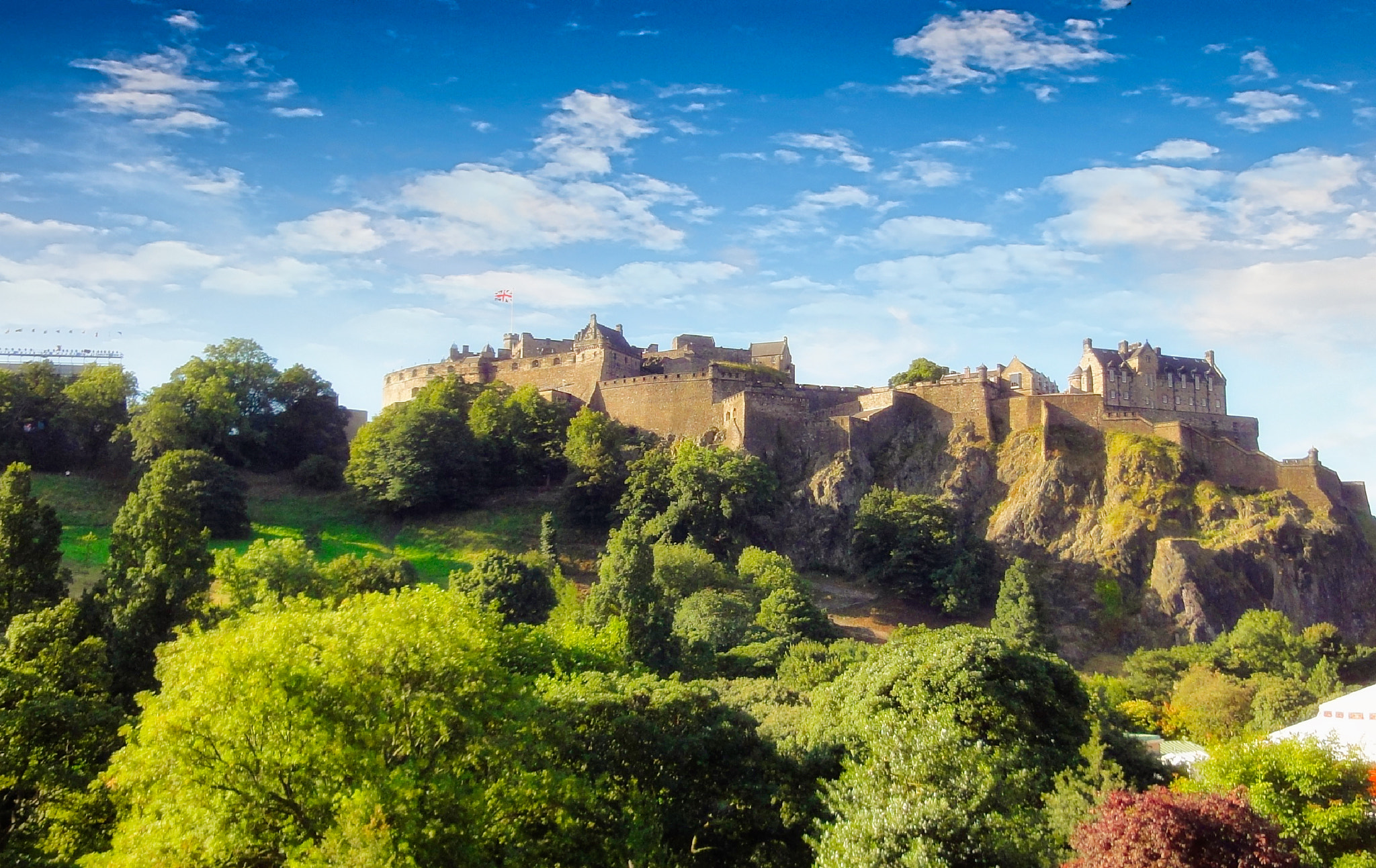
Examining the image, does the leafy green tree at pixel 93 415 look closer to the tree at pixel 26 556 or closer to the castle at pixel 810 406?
the castle at pixel 810 406

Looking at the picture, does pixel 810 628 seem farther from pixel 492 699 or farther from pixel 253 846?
pixel 253 846

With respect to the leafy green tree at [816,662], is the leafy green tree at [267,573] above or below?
above

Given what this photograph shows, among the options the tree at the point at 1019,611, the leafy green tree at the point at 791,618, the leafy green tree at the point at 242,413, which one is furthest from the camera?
the leafy green tree at the point at 242,413

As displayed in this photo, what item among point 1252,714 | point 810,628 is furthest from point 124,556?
point 1252,714

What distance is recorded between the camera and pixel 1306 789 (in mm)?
22344

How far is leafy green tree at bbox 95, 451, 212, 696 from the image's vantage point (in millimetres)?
35938

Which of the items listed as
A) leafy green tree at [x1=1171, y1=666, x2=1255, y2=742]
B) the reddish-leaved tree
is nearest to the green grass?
leafy green tree at [x1=1171, y1=666, x2=1255, y2=742]

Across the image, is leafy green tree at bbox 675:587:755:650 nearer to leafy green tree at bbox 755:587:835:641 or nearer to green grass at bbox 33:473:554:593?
leafy green tree at bbox 755:587:835:641

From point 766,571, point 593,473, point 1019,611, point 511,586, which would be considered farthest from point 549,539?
point 1019,611

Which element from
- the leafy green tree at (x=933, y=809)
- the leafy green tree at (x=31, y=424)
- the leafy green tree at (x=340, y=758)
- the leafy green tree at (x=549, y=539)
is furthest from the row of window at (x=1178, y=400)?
the leafy green tree at (x=340, y=758)

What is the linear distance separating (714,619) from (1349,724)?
23.6m

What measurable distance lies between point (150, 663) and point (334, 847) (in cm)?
2064

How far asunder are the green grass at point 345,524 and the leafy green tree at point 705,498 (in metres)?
6.42

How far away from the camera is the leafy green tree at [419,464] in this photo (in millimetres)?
63312
